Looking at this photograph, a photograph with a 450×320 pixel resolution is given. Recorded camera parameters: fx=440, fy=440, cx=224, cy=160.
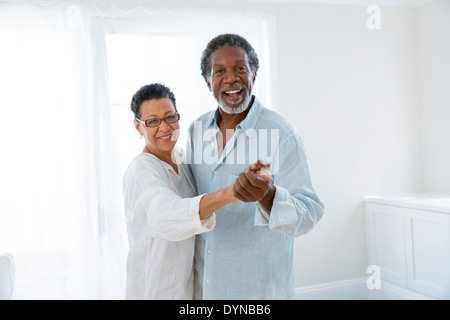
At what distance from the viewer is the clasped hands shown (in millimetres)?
1202

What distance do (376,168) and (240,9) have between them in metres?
1.61

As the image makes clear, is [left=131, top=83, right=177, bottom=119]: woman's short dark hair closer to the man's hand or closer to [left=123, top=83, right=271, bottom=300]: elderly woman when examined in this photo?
[left=123, top=83, right=271, bottom=300]: elderly woman

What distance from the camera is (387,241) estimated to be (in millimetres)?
3215

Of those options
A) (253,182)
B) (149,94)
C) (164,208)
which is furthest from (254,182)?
(149,94)

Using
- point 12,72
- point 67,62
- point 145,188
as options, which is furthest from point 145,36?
point 145,188

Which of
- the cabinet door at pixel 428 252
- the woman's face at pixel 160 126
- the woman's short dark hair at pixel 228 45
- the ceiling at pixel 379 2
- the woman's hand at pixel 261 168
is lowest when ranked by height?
the cabinet door at pixel 428 252

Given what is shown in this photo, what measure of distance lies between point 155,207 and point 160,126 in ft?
1.02

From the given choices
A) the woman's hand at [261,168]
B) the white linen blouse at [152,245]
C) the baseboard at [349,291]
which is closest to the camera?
the woman's hand at [261,168]

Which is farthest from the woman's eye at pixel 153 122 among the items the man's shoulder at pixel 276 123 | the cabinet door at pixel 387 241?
the cabinet door at pixel 387 241

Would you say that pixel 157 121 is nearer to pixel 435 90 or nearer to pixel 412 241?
pixel 412 241

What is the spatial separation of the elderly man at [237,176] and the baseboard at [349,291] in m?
1.73

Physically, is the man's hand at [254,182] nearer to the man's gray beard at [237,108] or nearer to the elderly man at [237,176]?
the elderly man at [237,176]

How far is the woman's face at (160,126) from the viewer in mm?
1528

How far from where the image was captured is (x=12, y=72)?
9.01 ft
